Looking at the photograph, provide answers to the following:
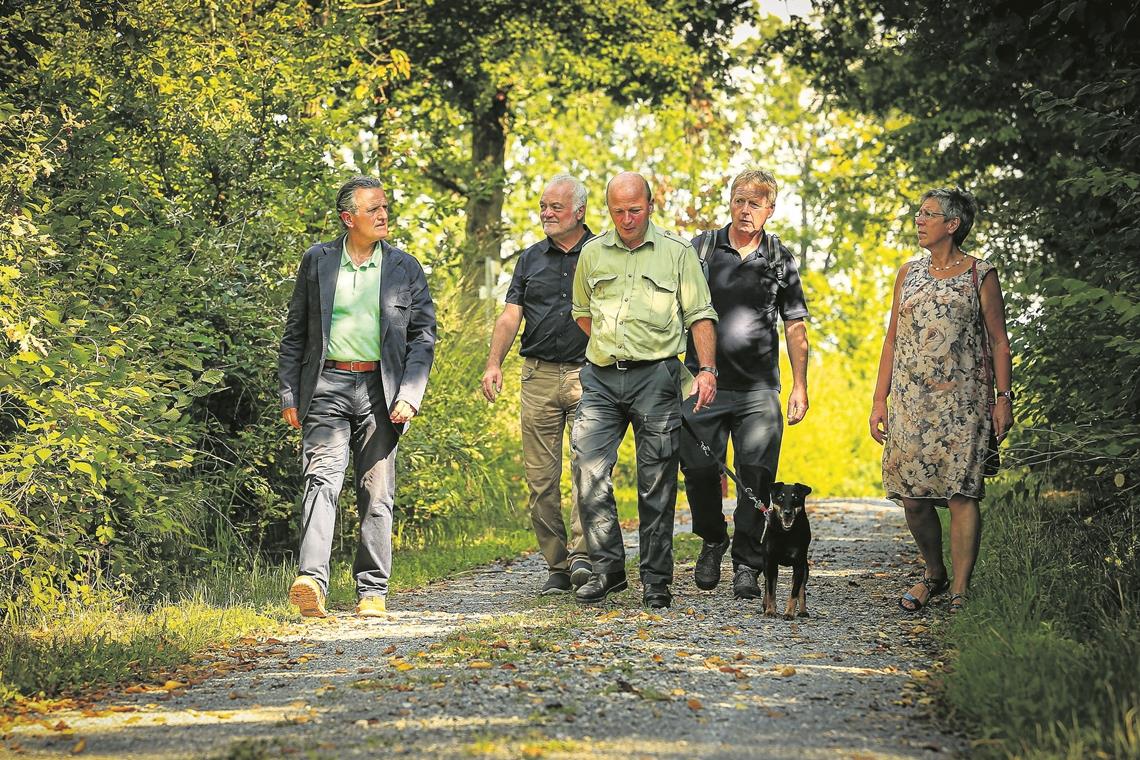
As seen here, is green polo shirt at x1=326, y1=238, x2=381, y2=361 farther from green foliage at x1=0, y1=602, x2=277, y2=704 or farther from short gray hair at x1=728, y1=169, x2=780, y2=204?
short gray hair at x1=728, y1=169, x2=780, y2=204

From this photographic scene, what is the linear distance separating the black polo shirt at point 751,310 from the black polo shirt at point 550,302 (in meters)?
0.77

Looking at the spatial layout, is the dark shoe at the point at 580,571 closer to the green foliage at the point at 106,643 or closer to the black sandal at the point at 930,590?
the black sandal at the point at 930,590

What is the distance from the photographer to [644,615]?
7.11m

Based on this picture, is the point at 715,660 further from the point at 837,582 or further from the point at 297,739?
the point at 837,582

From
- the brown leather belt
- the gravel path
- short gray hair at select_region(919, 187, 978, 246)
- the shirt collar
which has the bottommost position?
the gravel path

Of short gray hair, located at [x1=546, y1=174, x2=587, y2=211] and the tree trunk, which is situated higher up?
the tree trunk

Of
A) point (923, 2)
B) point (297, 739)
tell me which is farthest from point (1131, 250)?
point (297, 739)

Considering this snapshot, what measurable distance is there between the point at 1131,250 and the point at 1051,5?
1419 millimetres

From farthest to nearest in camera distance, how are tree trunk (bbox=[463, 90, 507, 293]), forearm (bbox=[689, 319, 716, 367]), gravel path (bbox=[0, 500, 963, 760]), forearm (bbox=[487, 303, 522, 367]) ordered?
tree trunk (bbox=[463, 90, 507, 293]) < forearm (bbox=[487, 303, 522, 367]) < forearm (bbox=[689, 319, 716, 367]) < gravel path (bbox=[0, 500, 963, 760])

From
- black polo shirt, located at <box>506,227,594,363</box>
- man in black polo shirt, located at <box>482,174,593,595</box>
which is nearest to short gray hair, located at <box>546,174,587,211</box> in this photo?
man in black polo shirt, located at <box>482,174,593,595</box>

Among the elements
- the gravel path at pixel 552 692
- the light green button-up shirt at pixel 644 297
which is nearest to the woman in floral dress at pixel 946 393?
the gravel path at pixel 552 692

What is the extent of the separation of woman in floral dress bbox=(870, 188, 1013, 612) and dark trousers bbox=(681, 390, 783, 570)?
70 centimetres

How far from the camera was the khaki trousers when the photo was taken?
8.23m

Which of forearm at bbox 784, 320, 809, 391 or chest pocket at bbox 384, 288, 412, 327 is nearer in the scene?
chest pocket at bbox 384, 288, 412, 327
